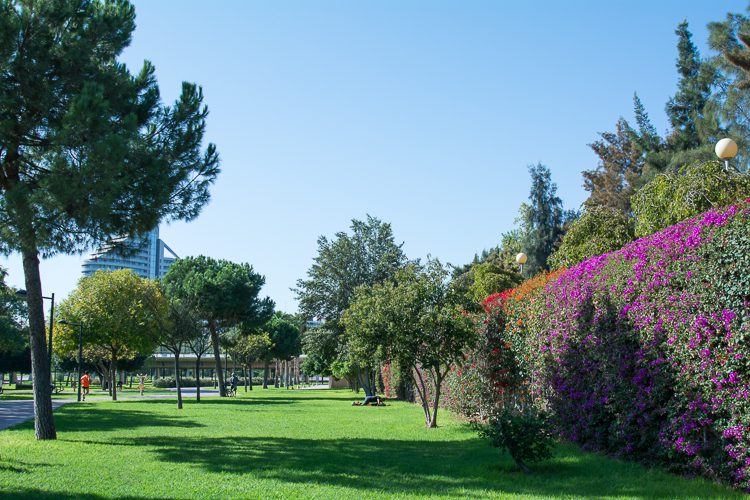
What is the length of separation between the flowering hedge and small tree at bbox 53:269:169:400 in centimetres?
2730

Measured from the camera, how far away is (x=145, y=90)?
619 inches

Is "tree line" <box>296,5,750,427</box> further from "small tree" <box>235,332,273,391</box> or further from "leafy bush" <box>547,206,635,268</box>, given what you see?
"small tree" <box>235,332,273,391</box>

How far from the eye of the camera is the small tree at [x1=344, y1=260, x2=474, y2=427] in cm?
1634

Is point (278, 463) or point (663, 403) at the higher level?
point (663, 403)

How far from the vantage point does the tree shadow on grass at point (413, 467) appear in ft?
26.5

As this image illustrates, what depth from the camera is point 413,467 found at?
10.4 m

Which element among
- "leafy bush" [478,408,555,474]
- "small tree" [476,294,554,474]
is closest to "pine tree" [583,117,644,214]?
"small tree" [476,294,554,474]

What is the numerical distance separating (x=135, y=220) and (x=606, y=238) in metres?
13.6

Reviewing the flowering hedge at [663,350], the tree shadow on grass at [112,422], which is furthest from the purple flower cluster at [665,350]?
the tree shadow on grass at [112,422]

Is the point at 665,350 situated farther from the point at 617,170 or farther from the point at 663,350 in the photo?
the point at 617,170

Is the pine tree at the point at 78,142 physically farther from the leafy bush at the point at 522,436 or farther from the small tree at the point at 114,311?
the small tree at the point at 114,311

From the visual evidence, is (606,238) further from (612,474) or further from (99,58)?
(99,58)

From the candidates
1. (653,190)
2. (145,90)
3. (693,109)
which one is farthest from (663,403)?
(693,109)

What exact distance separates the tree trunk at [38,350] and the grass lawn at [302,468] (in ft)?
1.78
